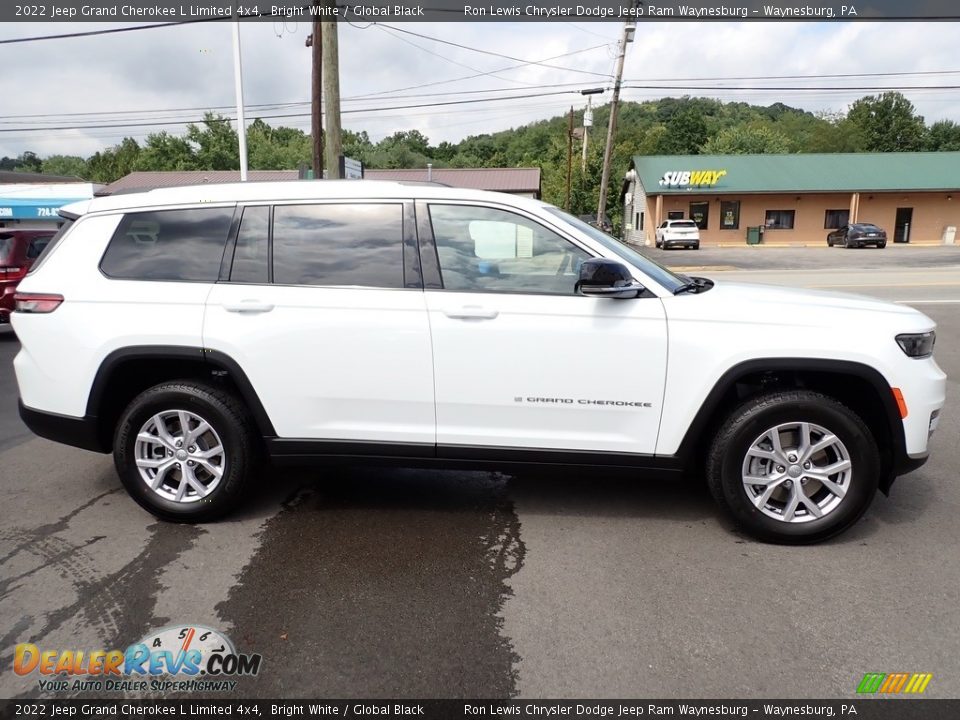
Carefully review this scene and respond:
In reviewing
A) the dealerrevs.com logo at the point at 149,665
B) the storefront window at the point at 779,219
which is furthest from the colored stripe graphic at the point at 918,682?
the storefront window at the point at 779,219

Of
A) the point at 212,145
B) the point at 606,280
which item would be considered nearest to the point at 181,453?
the point at 606,280

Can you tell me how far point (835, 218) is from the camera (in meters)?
44.9

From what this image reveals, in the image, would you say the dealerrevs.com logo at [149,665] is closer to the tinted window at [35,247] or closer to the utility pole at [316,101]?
the tinted window at [35,247]

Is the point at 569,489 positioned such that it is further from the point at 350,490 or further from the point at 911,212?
the point at 911,212

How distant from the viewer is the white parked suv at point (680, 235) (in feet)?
130

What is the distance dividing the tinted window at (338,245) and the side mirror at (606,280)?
1.01 m

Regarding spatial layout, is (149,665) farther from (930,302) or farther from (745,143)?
(745,143)

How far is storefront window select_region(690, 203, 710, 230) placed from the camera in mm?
45031

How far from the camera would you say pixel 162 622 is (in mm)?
3068

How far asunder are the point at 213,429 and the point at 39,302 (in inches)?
49.9

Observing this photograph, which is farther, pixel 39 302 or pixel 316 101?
pixel 316 101

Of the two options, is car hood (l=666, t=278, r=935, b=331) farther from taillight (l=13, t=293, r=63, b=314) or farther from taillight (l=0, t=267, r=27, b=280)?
taillight (l=0, t=267, r=27, b=280)

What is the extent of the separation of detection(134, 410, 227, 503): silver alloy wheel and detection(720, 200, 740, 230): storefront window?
45.3 m
